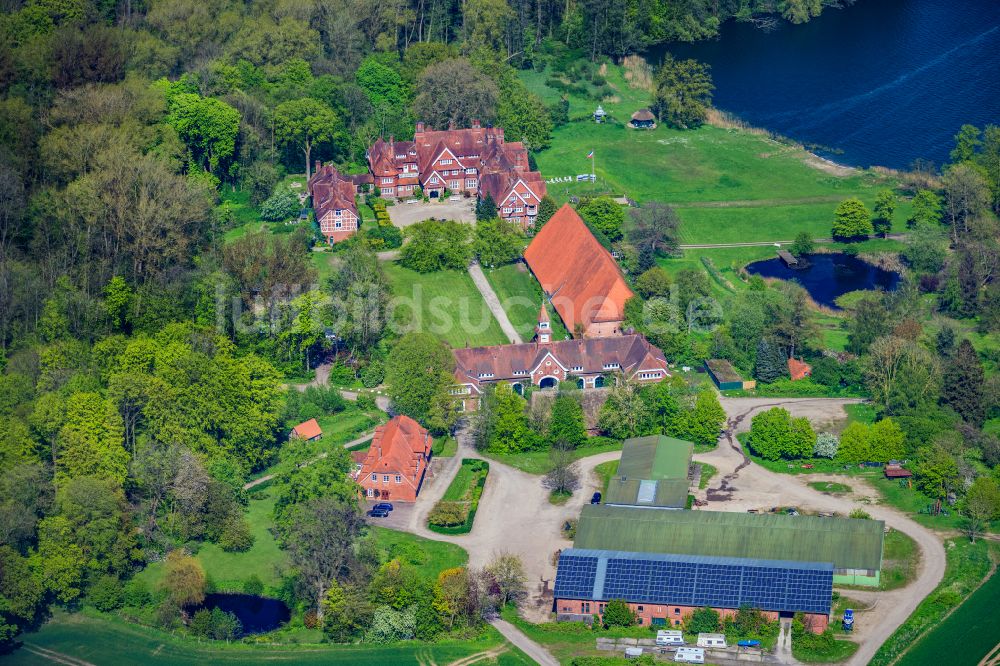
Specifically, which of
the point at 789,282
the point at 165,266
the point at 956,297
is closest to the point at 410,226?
the point at 165,266

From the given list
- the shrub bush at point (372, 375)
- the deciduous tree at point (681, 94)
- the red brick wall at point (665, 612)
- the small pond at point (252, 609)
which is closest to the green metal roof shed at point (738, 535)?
the red brick wall at point (665, 612)

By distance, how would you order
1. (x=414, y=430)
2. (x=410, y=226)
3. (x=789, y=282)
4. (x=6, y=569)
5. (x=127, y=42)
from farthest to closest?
(x=127, y=42)
(x=410, y=226)
(x=789, y=282)
(x=414, y=430)
(x=6, y=569)

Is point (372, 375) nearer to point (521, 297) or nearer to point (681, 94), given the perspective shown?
point (521, 297)

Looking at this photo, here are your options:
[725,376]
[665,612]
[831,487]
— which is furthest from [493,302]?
[665,612]

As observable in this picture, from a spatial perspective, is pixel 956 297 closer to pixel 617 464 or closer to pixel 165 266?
pixel 617 464

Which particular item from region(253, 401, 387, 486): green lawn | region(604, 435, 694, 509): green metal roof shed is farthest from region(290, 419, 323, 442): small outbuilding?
region(604, 435, 694, 509): green metal roof shed

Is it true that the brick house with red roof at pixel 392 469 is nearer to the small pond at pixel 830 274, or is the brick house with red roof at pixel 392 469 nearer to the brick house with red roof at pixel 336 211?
the brick house with red roof at pixel 336 211
